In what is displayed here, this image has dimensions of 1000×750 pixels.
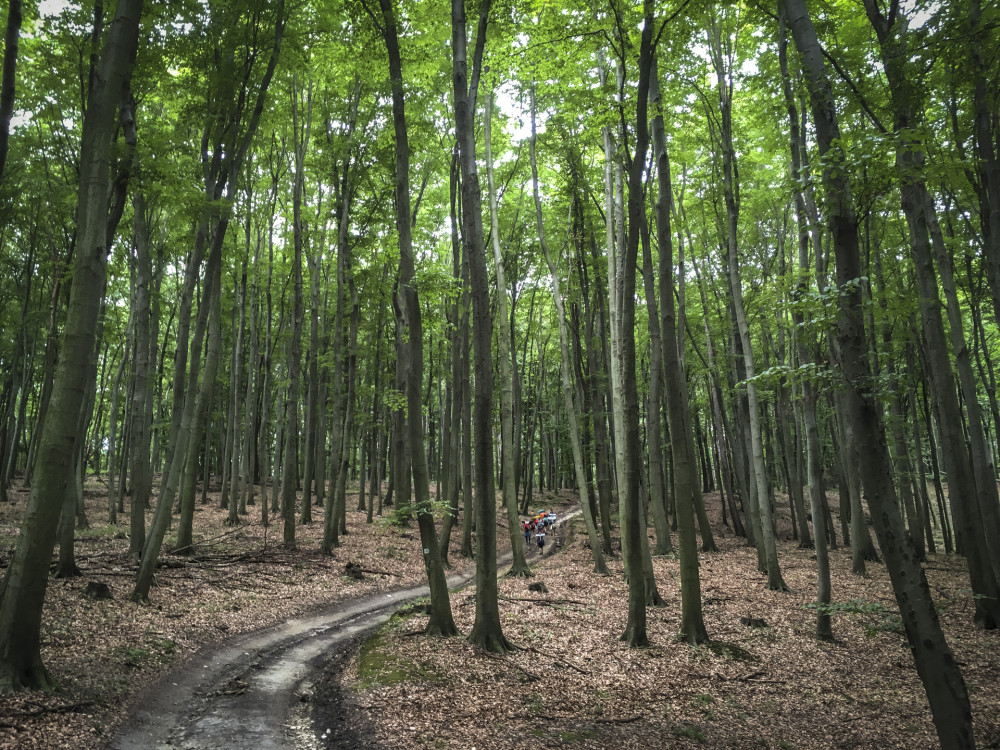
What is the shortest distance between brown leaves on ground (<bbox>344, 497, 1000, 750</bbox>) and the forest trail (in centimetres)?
82

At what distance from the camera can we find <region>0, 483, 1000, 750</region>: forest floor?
582 centimetres

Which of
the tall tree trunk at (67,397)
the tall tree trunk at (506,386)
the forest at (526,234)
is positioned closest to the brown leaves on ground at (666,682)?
the forest at (526,234)

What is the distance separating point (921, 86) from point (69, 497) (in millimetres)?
14564

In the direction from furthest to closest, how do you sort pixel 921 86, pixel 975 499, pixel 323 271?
1. pixel 323 271
2. pixel 975 499
3. pixel 921 86

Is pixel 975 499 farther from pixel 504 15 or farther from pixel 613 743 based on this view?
pixel 504 15

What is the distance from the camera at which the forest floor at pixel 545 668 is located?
582 centimetres

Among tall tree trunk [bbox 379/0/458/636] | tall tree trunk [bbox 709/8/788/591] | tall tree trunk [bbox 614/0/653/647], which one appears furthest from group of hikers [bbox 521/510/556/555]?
tall tree trunk [bbox 379/0/458/636]

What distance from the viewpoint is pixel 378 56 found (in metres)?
10.9

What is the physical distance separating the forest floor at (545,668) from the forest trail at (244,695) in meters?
0.24

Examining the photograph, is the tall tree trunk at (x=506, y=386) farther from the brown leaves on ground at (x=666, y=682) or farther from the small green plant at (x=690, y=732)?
the small green plant at (x=690, y=732)

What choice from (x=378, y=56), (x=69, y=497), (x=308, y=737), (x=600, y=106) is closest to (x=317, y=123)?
(x=378, y=56)

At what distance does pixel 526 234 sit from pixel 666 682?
16.0 meters

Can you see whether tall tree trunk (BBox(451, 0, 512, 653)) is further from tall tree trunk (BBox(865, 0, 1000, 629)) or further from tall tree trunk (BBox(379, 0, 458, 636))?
tall tree trunk (BBox(865, 0, 1000, 629))

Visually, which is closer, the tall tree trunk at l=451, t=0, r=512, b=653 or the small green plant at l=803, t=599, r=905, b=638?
the small green plant at l=803, t=599, r=905, b=638
